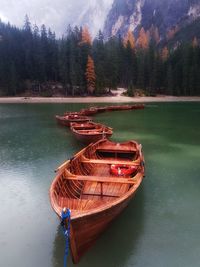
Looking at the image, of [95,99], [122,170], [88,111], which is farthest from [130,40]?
[122,170]

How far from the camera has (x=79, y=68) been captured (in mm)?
82688

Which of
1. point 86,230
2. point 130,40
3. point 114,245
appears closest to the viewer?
point 86,230

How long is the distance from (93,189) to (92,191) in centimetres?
22

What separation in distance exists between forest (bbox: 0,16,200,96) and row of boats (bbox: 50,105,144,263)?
6530 cm

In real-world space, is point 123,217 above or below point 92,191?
below

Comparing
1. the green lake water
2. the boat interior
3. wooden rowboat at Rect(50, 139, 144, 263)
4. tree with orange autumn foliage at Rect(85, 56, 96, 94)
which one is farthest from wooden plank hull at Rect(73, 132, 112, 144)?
tree with orange autumn foliage at Rect(85, 56, 96, 94)

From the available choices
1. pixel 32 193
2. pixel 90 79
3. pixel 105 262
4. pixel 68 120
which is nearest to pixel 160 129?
pixel 68 120

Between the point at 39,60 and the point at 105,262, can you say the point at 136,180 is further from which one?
the point at 39,60

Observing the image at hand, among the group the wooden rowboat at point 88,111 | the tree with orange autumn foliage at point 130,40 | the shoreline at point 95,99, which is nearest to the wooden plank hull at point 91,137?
the wooden rowboat at point 88,111

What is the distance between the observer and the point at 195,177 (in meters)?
17.4

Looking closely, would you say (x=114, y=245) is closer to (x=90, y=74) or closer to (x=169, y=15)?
(x=90, y=74)

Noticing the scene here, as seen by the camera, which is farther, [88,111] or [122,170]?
[88,111]

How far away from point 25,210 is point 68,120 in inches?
1015

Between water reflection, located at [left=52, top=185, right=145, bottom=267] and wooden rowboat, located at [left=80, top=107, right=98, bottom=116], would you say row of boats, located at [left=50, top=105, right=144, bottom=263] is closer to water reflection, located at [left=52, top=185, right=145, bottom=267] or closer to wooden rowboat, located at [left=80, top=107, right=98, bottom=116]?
water reflection, located at [left=52, top=185, right=145, bottom=267]
